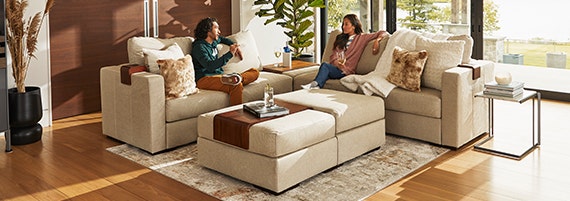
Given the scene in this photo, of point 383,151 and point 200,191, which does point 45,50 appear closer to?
point 200,191

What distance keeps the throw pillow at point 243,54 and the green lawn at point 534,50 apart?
298cm

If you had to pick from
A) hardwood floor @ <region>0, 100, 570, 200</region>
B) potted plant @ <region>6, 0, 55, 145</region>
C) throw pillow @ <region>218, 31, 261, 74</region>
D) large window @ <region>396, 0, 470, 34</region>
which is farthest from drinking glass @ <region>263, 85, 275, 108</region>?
large window @ <region>396, 0, 470, 34</region>

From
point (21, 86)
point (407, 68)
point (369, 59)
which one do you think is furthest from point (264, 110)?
point (21, 86)

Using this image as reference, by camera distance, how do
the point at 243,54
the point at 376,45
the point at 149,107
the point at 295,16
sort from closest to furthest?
the point at 149,107, the point at 376,45, the point at 243,54, the point at 295,16

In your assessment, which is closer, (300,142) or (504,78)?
(300,142)

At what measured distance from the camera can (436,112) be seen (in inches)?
189

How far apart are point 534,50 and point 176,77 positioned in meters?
4.10

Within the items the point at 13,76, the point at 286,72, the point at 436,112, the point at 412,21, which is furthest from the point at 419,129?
the point at 13,76

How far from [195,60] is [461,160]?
8.02 ft

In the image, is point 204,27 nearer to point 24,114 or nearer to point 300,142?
point 24,114

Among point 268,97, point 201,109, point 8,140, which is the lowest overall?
point 8,140

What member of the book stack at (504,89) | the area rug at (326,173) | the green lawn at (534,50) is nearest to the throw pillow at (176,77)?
the area rug at (326,173)

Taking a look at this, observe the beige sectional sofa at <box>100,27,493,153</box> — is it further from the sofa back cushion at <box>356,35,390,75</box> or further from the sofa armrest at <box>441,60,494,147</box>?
the sofa back cushion at <box>356,35,390,75</box>

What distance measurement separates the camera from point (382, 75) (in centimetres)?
526
